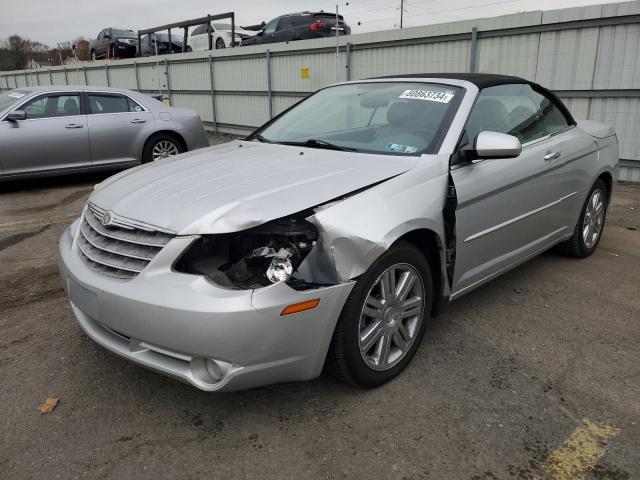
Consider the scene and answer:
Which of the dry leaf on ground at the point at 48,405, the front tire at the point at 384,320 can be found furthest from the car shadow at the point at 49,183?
the front tire at the point at 384,320

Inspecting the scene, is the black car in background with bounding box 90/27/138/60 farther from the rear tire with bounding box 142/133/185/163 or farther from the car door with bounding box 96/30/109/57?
the rear tire with bounding box 142/133/185/163

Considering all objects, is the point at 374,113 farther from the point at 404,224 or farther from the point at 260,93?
the point at 260,93

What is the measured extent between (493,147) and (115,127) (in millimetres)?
6763

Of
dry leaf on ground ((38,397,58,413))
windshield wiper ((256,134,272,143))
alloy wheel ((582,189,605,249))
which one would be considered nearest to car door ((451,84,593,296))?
alloy wheel ((582,189,605,249))

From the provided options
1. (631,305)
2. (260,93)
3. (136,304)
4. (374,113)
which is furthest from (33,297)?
(260,93)

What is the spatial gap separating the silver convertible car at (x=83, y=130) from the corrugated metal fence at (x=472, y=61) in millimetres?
3888

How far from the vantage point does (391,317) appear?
2729 mm

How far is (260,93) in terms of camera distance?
43.9 feet

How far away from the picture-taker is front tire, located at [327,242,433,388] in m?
2.47

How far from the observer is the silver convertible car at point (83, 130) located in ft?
24.7

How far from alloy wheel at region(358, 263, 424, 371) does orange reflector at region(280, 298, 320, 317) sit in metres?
0.34

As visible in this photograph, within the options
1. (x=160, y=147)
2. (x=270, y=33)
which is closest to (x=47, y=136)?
(x=160, y=147)

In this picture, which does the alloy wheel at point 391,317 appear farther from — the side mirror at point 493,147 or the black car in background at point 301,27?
the black car in background at point 301,27

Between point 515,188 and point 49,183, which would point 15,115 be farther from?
point 515,188
